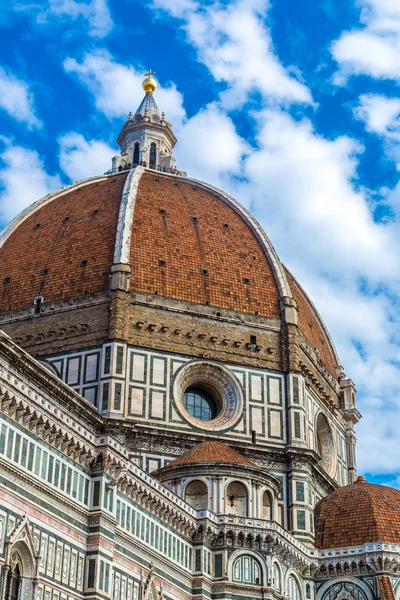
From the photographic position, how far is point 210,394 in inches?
1848

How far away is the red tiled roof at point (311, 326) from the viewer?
172 feet

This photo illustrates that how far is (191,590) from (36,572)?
417 inches

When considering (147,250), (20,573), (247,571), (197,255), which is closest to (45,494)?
(20,573)

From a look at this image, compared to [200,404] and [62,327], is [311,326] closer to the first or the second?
[200,404]

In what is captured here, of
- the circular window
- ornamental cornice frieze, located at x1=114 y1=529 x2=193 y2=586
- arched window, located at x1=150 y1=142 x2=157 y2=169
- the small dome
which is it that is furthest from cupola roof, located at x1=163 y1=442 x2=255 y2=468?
arched window, located at x1=150 y1=142 x2=157 y2=169

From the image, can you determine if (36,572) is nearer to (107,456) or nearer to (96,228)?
(107,456)

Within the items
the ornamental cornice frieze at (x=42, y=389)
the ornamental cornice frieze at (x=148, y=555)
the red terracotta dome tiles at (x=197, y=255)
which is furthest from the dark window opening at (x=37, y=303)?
the ornamental cornice frieze at (x=148, y=555)

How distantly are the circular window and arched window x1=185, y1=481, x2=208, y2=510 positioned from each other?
214 inches

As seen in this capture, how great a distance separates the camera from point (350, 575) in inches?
1674

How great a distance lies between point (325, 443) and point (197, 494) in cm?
1301

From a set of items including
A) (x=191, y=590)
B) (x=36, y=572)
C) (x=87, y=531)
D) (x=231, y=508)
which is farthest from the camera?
(x=231, y=508)

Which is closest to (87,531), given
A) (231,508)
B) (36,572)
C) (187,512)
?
(36,572)

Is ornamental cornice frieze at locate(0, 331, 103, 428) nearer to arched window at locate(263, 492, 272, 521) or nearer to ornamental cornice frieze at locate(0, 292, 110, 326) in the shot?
arched window at locate(263, 492, 272, 521)

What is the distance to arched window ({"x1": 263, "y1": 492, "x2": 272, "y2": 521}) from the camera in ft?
135
